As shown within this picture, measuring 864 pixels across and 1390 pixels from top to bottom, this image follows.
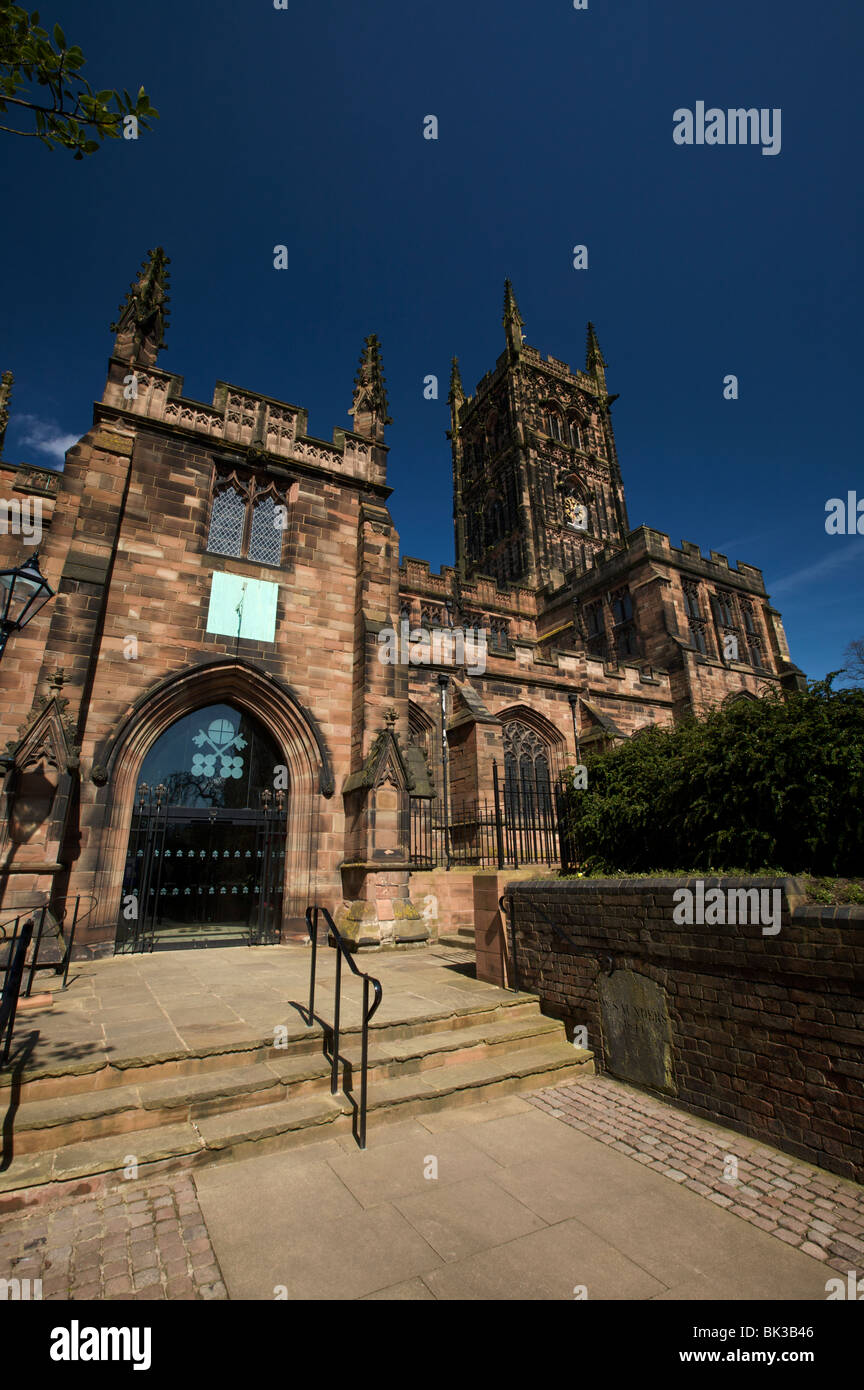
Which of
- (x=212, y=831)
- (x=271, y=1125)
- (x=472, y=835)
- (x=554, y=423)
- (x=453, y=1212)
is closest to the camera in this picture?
(x=453, y=1212)

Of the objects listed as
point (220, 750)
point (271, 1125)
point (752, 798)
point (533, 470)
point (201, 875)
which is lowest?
point (271, 1125)

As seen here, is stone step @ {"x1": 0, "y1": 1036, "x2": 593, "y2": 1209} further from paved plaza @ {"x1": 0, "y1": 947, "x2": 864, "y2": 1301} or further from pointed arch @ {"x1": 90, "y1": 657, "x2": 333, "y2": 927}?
pointed arch @ {"x1": 90, "y1": 657, "x2": 333, "y2": 927}

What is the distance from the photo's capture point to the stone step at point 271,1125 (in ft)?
11.0

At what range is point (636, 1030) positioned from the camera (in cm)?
516

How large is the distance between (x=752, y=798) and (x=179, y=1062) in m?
5.90

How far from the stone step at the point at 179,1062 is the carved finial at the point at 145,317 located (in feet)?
39.2

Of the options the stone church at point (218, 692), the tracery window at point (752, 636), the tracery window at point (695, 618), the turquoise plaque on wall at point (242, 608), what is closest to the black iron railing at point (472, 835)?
the stone church at point (218, 692)

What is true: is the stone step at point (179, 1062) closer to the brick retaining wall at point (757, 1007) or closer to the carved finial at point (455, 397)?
the brick retaining wall at point (757, 1007)

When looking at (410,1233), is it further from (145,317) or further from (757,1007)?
(145,317)

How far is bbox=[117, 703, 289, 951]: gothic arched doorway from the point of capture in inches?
386

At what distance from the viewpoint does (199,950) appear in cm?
978

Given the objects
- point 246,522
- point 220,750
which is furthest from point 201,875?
point 246,522

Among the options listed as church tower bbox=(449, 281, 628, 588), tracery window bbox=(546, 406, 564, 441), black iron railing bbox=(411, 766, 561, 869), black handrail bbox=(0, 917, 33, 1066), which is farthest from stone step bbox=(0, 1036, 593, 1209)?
tracery window bbox=(546, 406, 564, 441)
